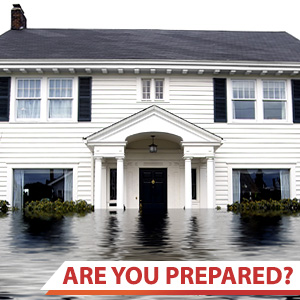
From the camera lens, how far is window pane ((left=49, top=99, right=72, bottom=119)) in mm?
20859

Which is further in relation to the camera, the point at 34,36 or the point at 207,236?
the point at 34,36

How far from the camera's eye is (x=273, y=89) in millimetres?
21484

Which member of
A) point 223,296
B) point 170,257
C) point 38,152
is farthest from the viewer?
point 38,152

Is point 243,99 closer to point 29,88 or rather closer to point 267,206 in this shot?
point 267,206

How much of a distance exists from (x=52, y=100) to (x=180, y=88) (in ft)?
19.8

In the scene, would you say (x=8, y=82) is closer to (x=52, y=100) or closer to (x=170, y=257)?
(x=52, y=100)

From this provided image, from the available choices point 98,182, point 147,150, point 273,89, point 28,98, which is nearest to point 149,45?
point 147,150

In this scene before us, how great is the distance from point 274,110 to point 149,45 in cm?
731

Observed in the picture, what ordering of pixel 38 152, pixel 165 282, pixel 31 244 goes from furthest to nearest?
1. pixel 38 152
2. pixel 31 244
3. pixel 165 282

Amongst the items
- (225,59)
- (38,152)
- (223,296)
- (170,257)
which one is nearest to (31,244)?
(170,257)

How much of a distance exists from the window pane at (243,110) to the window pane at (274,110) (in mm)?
665

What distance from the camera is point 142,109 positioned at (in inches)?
815

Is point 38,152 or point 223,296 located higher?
point 38,152

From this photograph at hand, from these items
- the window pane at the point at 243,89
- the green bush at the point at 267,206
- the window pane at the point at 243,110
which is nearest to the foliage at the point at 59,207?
the green bush at the point at 267,206
